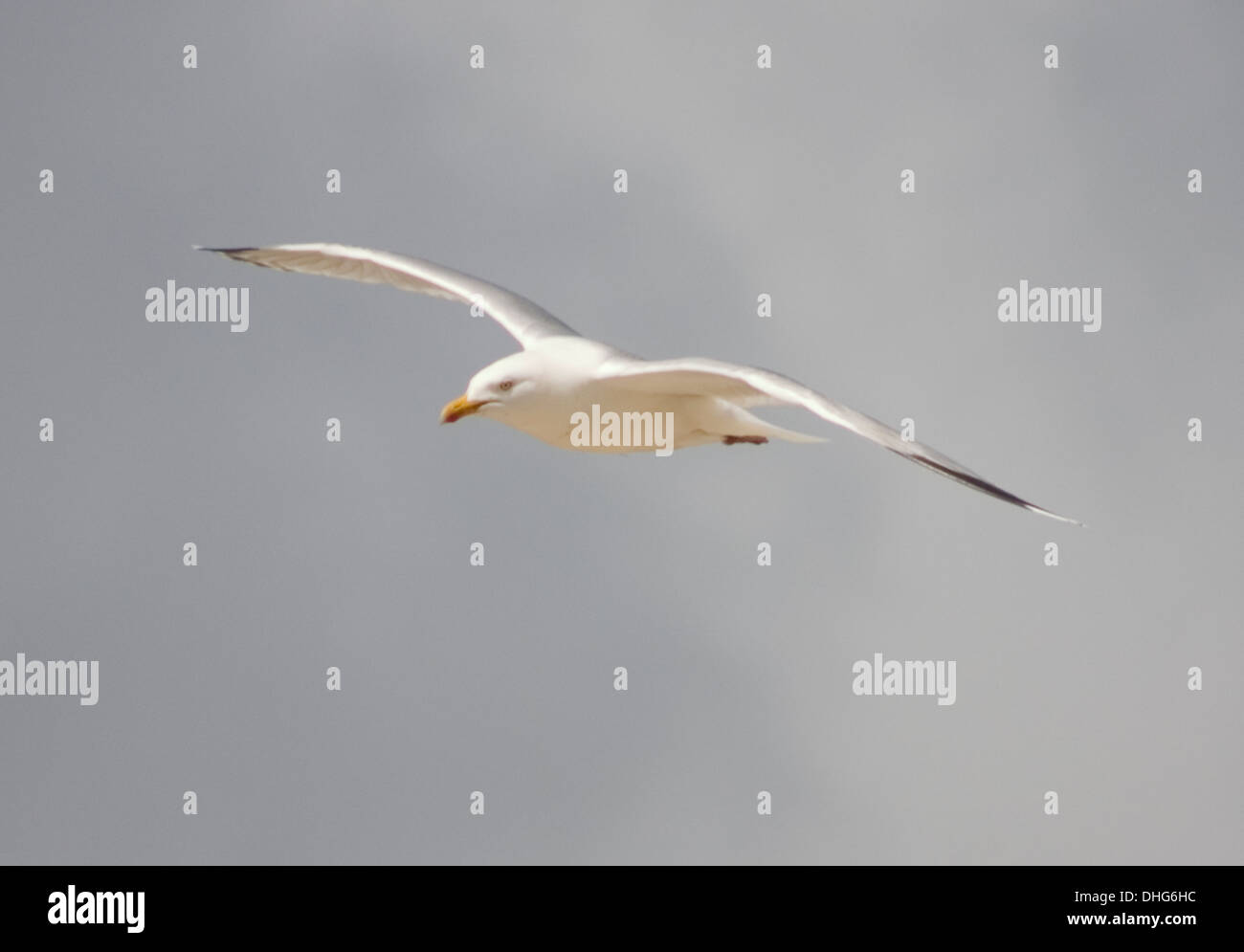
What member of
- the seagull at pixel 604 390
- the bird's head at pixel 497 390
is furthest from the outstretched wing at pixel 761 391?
the bird's head at pixel 497 390

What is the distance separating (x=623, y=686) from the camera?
408 inches

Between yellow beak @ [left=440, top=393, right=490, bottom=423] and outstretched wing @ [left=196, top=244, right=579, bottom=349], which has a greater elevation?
outstretched wing @ [left=196, top=244, right=579, bottom=349]

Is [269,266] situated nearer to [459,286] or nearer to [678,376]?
[459,286]

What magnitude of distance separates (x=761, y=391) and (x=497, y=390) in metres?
1.38

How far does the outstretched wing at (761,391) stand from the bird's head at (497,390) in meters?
0.40

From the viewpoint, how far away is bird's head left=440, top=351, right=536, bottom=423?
27.9ft

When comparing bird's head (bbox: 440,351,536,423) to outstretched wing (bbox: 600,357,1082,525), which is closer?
outstretched wing (bbox: 600,357,1082,525)

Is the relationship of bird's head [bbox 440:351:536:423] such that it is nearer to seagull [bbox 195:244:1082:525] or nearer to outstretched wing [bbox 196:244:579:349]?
seagull [bbox 195:244:1082:525]

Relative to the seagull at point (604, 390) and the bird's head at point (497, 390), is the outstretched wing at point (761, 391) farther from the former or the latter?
the bird's head at point (497, 390)

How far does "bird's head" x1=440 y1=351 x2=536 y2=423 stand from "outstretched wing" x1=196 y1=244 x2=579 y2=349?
0.65 meters

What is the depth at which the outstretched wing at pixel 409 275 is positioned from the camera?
372 inches
